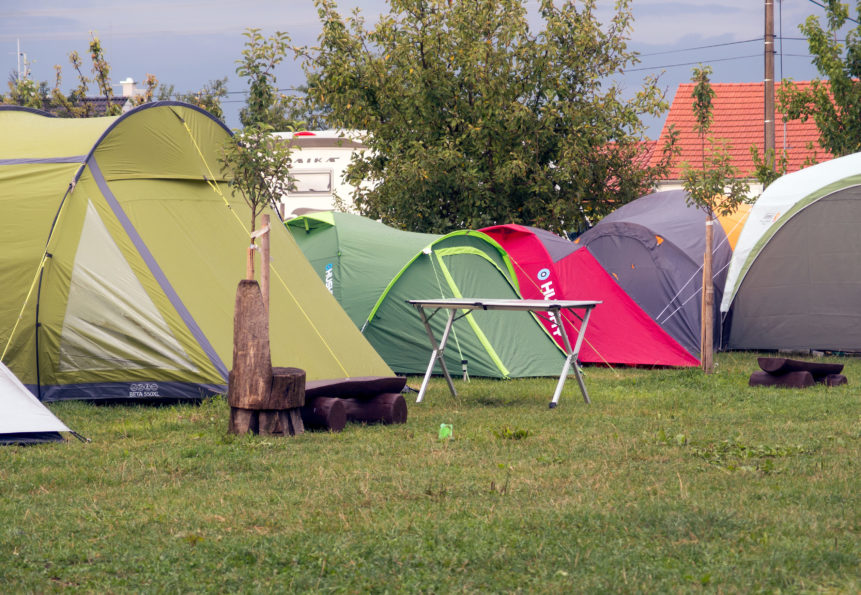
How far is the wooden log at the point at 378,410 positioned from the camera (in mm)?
7500

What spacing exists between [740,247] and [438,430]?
8.10m

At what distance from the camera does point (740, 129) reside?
96.4 feet

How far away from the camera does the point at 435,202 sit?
16.7 metres

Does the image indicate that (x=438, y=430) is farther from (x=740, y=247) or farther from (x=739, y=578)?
(x=740, y=247)

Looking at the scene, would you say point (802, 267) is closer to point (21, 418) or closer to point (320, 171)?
point (21, 418)

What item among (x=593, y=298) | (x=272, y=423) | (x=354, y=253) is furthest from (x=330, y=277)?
(x=272, y=423)

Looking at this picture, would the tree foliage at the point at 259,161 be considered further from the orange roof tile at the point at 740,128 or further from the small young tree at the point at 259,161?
the orange roof tile at the point at 740,128

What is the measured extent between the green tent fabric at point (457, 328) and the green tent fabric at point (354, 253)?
18 centimetres

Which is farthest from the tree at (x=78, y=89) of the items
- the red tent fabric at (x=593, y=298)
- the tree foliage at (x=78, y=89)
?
the red tent fabric at (x=593, y=298)

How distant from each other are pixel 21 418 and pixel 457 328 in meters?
5.54

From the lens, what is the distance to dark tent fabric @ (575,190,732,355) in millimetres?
13797

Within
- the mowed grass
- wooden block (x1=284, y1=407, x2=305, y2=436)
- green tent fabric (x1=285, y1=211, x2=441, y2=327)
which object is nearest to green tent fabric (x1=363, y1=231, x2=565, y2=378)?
green tent fabric (x1=285, y1=211, x2=441, y2=327)

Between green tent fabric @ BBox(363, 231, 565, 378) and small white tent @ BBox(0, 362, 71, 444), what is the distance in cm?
510

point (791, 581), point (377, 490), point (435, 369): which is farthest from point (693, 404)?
point (791, 581)
